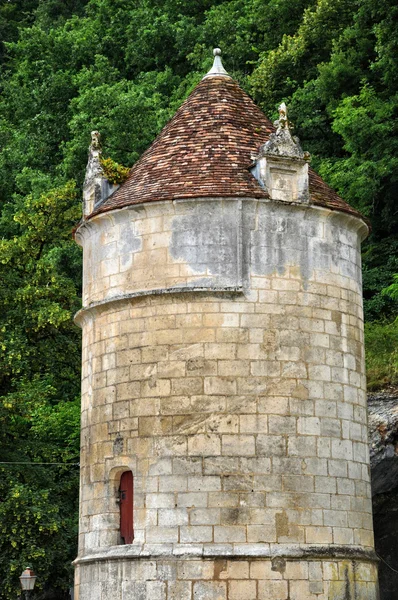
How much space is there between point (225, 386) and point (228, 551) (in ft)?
9.33

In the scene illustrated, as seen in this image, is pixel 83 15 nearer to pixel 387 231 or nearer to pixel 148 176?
pixel 387 231

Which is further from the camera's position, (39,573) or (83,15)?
(83,15)

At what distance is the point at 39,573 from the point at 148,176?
11378 mm

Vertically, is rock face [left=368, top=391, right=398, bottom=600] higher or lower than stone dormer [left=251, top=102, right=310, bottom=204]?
lower

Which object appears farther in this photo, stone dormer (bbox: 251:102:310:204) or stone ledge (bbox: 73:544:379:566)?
stone dormer (bbox: 251:102:310:204)

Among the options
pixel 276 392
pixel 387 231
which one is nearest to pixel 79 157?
pixel 387 231

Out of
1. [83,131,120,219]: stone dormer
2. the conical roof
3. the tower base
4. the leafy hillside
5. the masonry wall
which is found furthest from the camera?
the leafy hillside

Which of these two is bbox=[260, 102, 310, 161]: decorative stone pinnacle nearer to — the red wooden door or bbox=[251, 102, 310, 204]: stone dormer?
bbox=[251, 102, 310, 204]: stone dormer

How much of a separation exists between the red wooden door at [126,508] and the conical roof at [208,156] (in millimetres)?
5114

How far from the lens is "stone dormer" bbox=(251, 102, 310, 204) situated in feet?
70.5

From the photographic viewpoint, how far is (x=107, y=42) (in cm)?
5259

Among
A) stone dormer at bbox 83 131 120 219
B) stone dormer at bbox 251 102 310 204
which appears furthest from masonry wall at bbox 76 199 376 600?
stone dormer at bbox 83 131 120 219

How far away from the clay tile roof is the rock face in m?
5.97

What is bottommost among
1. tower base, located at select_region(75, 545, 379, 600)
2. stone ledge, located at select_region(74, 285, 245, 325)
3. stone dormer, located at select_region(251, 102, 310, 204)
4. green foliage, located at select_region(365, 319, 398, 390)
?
tower base, located at select_region(75, 545, 379, 600)
